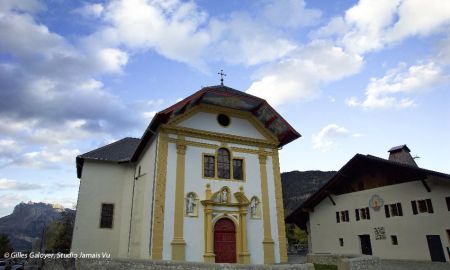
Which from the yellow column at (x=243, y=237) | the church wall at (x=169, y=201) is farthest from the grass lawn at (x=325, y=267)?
the church wall at (x=169, y=201)

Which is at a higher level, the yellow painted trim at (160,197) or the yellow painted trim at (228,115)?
the yellow painted trim at (228,115)

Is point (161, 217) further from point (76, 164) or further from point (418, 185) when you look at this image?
point (418, 185)

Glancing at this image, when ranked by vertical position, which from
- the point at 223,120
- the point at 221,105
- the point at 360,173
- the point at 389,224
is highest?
the point at 221,105

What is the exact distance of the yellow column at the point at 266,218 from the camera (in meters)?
17.2

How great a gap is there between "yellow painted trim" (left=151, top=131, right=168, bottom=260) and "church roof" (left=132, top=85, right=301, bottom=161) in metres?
1.17

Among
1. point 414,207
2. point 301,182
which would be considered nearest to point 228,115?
point 414,207

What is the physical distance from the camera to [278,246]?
17.8 m

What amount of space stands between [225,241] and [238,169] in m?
3.95

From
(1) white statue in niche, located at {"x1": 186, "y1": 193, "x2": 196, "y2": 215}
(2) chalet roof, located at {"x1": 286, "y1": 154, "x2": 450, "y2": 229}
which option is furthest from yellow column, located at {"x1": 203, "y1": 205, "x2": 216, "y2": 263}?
(2) chalet roof, located at {"x1": 286, "y1": 154, "x2": 450, "y2": 229}

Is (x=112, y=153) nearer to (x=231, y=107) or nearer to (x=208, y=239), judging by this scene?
(x=231, y=107)

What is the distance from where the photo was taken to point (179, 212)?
628 inches

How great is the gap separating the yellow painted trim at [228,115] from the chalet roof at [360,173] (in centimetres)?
774

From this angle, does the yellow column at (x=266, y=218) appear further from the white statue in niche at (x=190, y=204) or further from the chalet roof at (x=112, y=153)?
the chalet roof at (x=112, y=153)

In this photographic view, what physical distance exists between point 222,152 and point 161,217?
5004 millimetres
